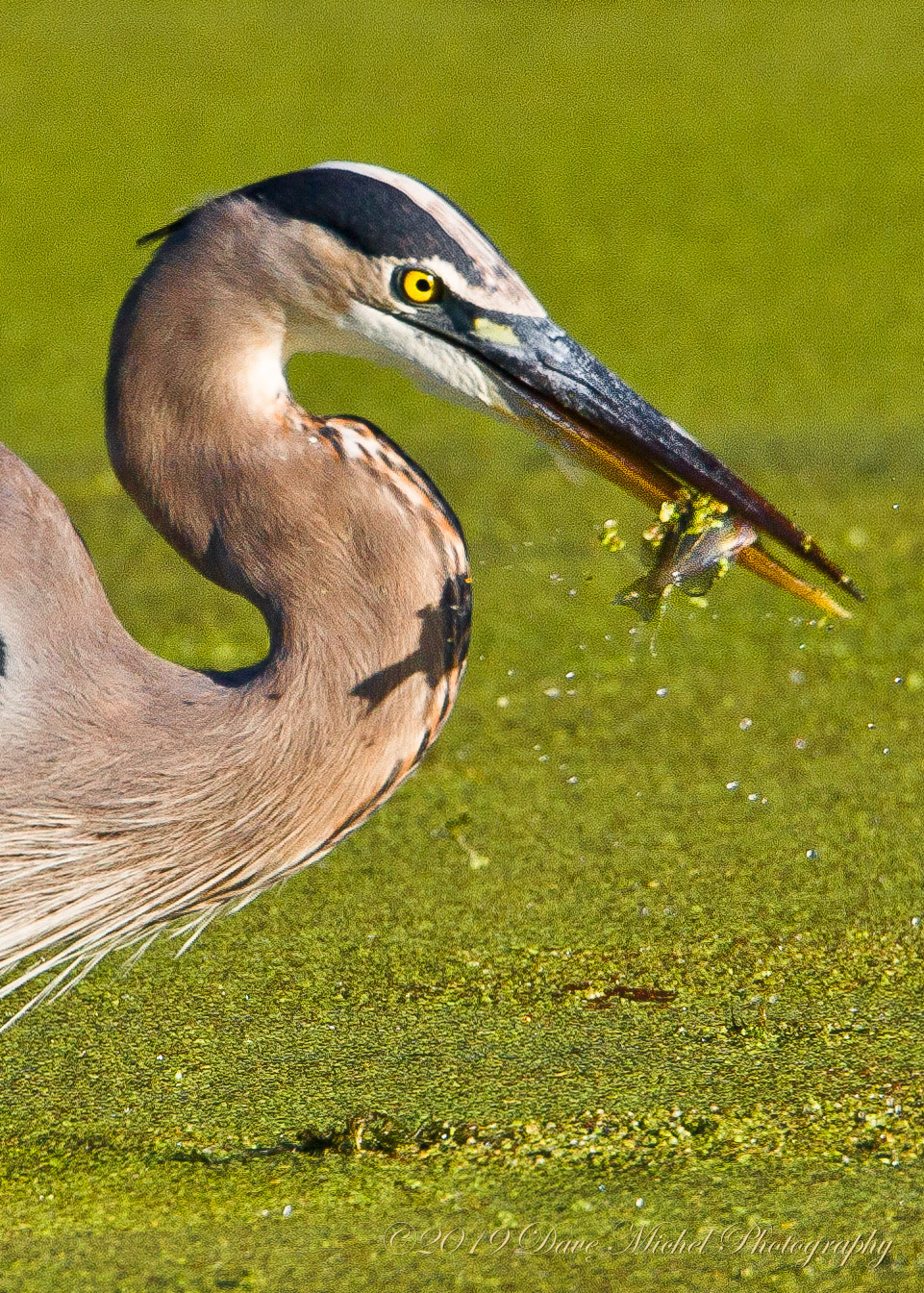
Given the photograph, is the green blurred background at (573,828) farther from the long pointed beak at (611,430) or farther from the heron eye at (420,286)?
the heron eye at (420,286)

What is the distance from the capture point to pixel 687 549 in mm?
1777

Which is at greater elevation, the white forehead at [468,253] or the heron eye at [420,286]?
the white forehead at [468,253]

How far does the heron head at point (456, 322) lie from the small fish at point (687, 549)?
0.02 meters

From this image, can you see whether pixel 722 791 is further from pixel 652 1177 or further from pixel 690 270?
pixel 690 270

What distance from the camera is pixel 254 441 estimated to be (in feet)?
5.82

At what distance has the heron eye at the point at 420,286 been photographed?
1760 millimetres

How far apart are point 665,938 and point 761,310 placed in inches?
120

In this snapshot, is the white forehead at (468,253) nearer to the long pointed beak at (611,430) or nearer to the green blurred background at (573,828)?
the long pointed beak at (611,430)

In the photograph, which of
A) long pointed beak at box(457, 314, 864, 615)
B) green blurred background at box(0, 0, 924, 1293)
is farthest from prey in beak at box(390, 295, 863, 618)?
green blurred background at box(0, 0, 924, 1293)

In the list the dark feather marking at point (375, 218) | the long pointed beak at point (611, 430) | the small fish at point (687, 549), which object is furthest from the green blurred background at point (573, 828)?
the dark feather marking at point (375, 218)

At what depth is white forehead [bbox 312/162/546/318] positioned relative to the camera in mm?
1751

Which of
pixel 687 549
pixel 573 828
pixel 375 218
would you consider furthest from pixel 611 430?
pixel 573 828

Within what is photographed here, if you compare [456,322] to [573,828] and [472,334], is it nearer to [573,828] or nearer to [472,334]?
[472,334]

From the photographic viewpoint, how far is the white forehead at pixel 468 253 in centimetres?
175
